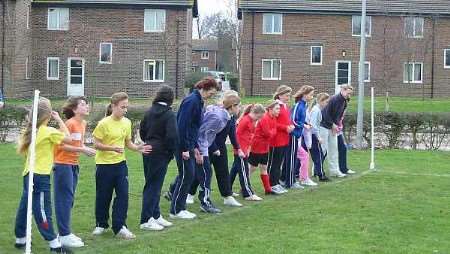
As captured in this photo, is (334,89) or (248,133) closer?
(248,133)

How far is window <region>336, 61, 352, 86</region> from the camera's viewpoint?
48.1 m

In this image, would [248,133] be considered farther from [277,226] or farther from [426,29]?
[426,29]

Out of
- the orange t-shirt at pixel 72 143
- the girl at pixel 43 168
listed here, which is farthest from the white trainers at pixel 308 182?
the girl at pixel 43 168

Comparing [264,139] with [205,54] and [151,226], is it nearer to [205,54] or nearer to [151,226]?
[151,226]

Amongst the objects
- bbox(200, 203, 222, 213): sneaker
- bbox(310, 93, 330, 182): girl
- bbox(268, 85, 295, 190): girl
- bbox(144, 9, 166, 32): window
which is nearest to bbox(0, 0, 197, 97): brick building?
bbox(144, 9, 166, 32): window

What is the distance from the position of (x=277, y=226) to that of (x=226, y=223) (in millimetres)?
719

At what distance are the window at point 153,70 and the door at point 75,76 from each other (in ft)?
12.9

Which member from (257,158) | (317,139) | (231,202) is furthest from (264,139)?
(317,139)

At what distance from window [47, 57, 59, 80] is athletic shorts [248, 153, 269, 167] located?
116 ft

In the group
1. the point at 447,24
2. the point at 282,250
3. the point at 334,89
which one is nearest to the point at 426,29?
the point at 447,24

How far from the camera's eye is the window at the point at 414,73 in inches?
1907

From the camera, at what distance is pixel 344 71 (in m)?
48.2

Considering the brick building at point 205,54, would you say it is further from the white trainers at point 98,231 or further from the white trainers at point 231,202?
the white trainers at point 98,231

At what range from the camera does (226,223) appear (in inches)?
408
